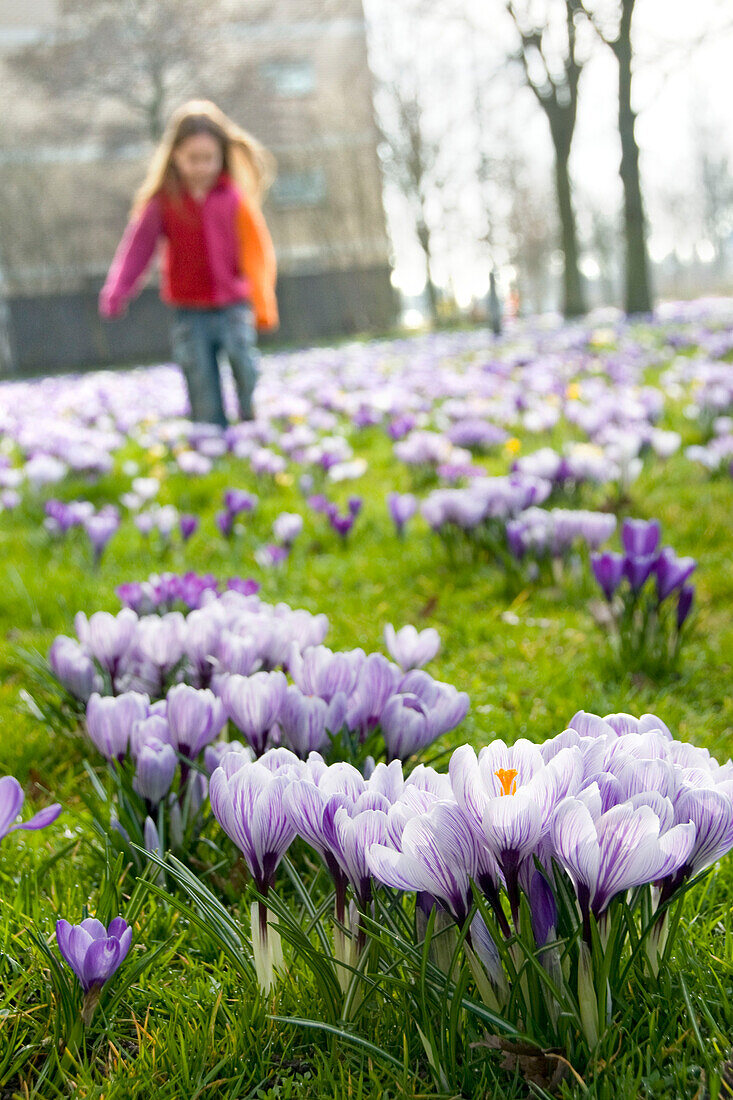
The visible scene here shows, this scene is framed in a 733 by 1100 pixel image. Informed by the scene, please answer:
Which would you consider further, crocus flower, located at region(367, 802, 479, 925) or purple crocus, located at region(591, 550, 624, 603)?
purple crocus, located at region(591, 550, 624, 603)

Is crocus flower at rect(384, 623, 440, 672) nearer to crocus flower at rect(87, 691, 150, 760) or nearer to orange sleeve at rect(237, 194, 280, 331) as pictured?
crocus flower at rect(87, 691, 150, 760)

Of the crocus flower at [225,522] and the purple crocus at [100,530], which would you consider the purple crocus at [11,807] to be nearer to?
the purple crocus at [100,530]

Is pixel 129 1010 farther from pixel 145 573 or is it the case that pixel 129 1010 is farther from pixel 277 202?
pixel 277 202

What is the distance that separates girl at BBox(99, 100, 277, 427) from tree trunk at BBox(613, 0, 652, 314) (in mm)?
14355

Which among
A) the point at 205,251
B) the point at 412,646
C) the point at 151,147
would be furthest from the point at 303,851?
the point at 151,147

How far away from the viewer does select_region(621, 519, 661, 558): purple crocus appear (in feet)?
8.14

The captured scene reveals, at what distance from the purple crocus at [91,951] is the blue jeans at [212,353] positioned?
20.1 feet

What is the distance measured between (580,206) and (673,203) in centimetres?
1303

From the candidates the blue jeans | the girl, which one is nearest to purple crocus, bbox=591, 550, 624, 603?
the girl

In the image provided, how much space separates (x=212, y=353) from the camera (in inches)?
289

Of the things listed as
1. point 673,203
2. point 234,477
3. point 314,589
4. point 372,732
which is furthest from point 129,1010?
point 673,203

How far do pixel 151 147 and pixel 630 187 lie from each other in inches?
585

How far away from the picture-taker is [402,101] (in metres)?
29.6

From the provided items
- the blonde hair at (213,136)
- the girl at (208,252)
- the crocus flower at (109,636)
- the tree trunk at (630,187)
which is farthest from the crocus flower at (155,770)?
the tree trunk at (630,187)
